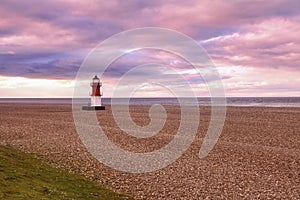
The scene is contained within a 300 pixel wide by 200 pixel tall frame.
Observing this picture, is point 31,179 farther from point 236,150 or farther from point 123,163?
point 236,150

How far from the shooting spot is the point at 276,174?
15633 mm

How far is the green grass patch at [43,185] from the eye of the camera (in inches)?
374

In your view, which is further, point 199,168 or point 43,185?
point 199,168

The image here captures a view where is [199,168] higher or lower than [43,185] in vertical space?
lower

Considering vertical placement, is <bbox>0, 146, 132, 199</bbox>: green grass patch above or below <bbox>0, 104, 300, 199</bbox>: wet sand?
above

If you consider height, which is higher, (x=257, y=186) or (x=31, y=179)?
(x=31, y=179)

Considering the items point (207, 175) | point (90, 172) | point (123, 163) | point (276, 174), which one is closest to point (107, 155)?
point (123, 163)

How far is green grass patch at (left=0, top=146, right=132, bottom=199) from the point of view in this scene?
31.2ft

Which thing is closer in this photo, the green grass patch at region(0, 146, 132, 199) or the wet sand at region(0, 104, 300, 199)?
the green grass patch at region(0, 146, 132, 199)

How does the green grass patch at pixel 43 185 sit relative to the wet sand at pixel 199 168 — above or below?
above

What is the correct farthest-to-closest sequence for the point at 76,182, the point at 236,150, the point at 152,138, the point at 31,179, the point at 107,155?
the point at 152,138, the point at 236,150, the point at 107,155, the point at 76,182, the point at 31,179

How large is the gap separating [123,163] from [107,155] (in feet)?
7.55

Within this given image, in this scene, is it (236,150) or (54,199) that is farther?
(236,150)

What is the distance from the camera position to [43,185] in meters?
10.8
